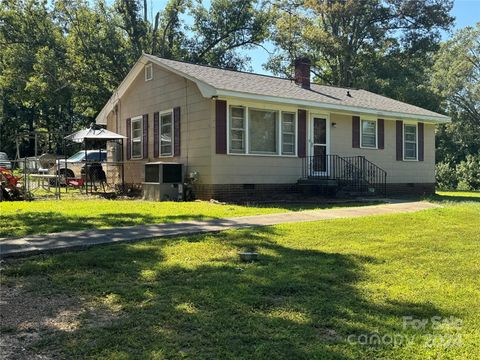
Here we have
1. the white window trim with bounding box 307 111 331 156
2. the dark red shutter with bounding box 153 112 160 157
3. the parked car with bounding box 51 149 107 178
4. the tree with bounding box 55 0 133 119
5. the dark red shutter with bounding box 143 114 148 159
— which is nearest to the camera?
the white window trim with bounding box 307 111 331 156

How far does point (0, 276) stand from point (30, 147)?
4406 centimetres

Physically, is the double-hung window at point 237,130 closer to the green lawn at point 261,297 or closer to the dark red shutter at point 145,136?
the dark red shutter at point 145,136

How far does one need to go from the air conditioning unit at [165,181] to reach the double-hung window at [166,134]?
1.32m

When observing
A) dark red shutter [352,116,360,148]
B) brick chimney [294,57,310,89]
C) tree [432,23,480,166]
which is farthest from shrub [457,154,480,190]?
brick chimney [294,57,310,89]

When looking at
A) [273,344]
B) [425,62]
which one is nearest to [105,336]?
[273,344]

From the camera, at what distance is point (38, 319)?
3.66 m

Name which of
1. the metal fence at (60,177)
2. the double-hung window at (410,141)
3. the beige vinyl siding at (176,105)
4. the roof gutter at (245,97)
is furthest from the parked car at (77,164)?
the double-hung window at (410,141)

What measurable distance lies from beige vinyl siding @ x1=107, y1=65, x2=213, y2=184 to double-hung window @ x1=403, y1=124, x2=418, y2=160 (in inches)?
336

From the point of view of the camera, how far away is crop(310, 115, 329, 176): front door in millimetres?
15297

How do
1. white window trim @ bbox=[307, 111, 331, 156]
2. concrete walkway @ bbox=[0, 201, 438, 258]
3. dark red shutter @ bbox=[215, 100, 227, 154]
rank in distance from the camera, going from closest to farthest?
concrete walkway @ bbox=[0, 201, 438, 258] < dark red shutter @ bbox=[215, 100, 227, 154] < white window trim @ bbox=[307, 111, 331, 156]

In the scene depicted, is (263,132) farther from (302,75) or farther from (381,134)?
(381,134)

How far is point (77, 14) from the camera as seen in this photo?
29844mm

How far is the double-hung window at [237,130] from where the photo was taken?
13.5 meters

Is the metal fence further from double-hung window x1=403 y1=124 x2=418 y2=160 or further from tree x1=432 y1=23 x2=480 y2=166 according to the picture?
tree x1=432 y1=23 x2=480 y2=166
